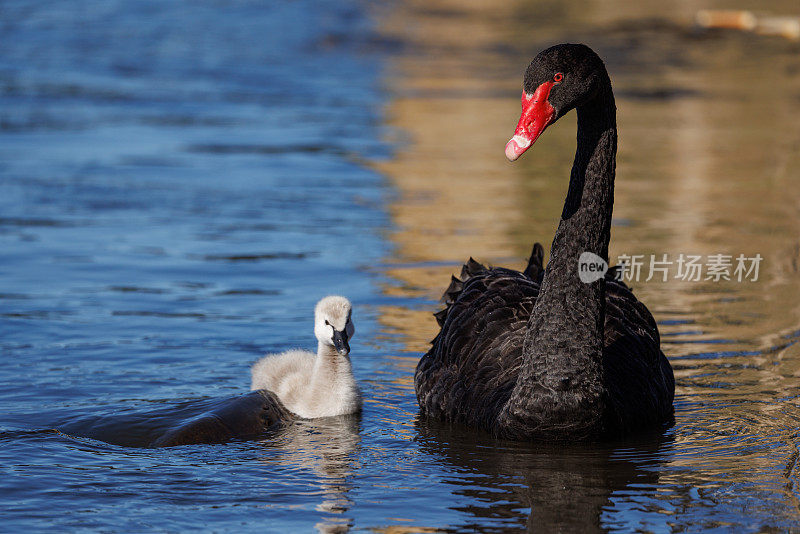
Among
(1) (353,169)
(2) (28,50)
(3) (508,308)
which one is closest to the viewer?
(3) (508,308)

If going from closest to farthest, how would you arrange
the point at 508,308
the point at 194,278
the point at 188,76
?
the point at 508,308 → the point at 194,278 → the point at 188,76

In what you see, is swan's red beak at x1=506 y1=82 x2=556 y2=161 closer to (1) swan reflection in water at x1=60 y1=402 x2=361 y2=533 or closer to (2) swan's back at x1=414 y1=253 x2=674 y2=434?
(2) swan's back at x1=414 y1=253 x2=674 y2=434

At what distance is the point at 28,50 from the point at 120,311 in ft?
52.8

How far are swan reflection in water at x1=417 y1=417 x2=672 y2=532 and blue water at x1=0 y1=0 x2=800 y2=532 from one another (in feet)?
0.05

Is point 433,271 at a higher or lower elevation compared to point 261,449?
higher

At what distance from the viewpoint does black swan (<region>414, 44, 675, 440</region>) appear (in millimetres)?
5723

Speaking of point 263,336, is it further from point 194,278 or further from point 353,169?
point 353,169

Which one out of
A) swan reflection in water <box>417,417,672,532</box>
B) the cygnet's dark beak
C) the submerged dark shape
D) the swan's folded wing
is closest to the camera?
swan reflection in water <box>417,417,672,532</box>

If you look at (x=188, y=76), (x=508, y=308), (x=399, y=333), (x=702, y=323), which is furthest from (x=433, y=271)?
(x=188, y=76)

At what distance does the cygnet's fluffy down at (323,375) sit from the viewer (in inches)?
262

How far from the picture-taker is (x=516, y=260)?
10.0 metres

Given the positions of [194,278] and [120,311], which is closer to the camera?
[120,311]

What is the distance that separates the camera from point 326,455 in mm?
6090

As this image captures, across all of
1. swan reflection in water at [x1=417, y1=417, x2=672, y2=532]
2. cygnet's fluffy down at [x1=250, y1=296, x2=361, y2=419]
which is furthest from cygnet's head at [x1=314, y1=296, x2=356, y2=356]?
swan reflection in water at [x1=417, y1=417, x2=672, y2=532]
